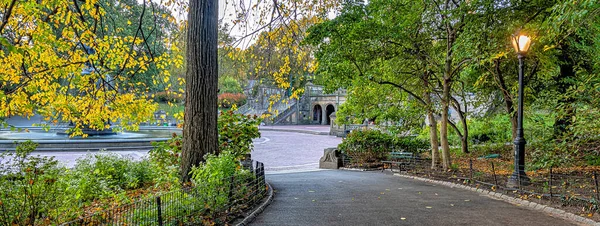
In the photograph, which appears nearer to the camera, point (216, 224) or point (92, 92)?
point (216, 224)

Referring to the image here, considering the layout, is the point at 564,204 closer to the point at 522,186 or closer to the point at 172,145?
the point at 522,186

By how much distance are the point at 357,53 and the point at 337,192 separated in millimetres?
4266

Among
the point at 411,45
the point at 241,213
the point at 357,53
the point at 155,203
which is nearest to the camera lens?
the point at 155,203

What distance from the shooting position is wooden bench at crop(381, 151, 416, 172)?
13375 millimetres

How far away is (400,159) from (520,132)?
7.03m

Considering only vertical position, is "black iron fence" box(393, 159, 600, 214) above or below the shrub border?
above

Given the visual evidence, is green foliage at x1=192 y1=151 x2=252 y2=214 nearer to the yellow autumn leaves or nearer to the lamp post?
the yellow autumn leaves

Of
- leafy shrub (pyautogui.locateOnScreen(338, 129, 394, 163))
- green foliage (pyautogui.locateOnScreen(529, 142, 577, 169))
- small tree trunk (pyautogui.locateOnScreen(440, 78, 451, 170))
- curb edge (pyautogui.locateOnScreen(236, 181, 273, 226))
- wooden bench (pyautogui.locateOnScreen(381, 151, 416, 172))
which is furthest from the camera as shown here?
leafy shrub (pyautogui.locateOnScreen(338, 129, 394, 163))

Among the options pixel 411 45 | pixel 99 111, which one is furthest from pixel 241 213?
pixel 411 45

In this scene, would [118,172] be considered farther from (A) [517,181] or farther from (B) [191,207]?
(A) [517,181]

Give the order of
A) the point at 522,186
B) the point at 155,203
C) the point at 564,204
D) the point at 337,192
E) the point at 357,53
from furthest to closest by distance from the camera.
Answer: the point at 357,53 < the point at 337,192 < the point at 522,186 < the point at 564,204 < the point at 155,203

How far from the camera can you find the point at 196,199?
5.25m

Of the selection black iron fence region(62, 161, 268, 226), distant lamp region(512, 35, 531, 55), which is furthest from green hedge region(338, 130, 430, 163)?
black iron fence region(62, 161, 268, 226)

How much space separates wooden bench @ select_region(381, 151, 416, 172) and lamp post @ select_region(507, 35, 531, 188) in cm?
506
